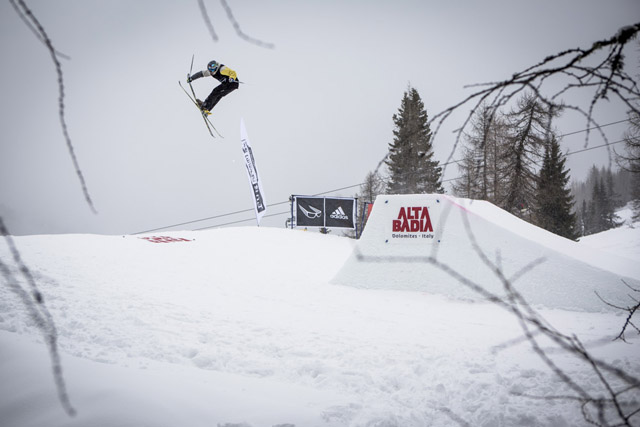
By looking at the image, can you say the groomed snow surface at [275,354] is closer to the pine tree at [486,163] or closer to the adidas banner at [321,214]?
the pine tree at [486,163]

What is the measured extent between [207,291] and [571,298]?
630 centimetres

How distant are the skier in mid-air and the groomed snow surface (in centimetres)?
418

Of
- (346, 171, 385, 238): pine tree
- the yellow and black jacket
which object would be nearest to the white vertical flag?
(346, 171, 385, 238): pine tree

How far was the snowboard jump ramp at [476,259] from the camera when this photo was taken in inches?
225

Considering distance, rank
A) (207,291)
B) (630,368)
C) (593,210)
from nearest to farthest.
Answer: (630,368)
(207,291)
(593,210)

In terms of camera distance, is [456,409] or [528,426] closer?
[528,426]

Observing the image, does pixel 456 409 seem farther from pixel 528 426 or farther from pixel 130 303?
pixel 130 303

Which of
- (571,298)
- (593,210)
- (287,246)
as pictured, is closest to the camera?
(571,298)

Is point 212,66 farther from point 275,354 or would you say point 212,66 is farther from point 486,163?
point 486,163

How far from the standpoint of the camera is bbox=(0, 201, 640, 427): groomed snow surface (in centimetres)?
243

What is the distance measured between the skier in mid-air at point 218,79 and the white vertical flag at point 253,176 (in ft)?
28.6

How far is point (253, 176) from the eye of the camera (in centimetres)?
1761

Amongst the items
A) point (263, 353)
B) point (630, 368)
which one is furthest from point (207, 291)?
point (630, 368)

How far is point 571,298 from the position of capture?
5.72 meters
